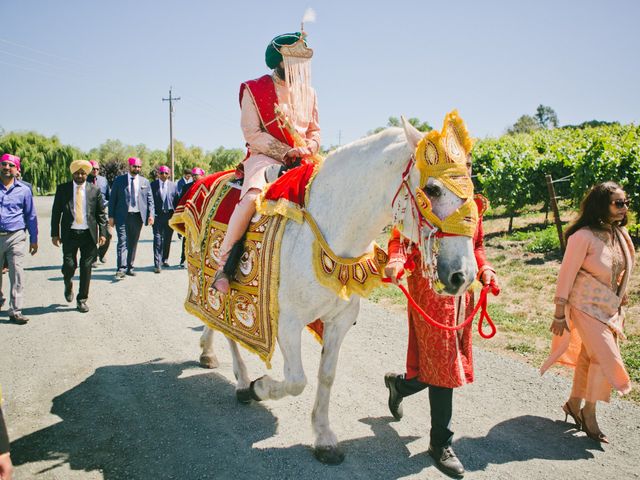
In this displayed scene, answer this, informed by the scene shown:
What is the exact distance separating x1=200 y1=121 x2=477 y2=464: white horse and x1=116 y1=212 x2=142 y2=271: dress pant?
647 cm

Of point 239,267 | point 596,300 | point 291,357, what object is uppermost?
point 239,267

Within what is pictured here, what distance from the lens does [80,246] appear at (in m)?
6.75

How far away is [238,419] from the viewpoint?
145 inches

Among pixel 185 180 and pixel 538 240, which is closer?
pixel 185 180

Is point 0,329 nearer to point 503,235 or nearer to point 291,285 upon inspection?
point 291,285

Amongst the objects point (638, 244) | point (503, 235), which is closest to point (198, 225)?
point (638, 244)

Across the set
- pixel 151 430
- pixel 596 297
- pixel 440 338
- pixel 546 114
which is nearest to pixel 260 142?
pixel 440 338

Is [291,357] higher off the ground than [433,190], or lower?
lower

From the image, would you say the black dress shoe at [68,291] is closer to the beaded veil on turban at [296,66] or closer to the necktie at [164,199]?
the necktie at [164,199]

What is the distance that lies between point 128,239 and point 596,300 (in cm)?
813

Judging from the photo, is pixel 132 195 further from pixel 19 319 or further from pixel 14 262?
pixel 19 319

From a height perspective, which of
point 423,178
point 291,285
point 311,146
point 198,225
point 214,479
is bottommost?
point 214,479

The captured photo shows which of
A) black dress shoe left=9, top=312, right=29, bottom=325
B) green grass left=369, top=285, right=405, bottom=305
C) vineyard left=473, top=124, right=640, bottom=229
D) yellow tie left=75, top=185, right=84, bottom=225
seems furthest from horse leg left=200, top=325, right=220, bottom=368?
vineyard left=473, top=124, right=640, bottom=229

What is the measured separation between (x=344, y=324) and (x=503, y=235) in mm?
11281
